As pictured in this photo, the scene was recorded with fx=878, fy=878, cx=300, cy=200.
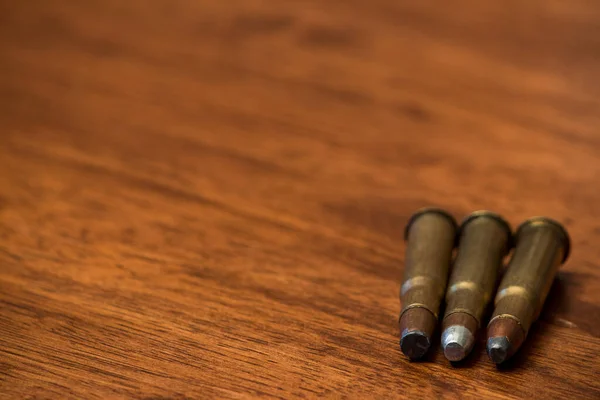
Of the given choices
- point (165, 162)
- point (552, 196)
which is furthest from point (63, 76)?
point (552, 196)

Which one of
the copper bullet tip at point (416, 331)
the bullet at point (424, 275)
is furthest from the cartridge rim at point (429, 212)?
the copper bullet tip at point (416, 331)

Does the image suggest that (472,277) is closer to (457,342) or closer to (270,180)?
(457,342)

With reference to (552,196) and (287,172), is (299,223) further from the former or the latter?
(552,196)

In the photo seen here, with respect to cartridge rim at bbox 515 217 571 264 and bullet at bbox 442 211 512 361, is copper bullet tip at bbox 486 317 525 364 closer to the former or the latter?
bullet at bbox 442 211 512 361

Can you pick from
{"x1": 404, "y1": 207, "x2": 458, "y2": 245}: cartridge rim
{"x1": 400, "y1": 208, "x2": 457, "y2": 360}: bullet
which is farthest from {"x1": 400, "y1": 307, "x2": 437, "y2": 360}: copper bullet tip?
{"x1": 404, "y1": 207, "x2": 458, "y2": 245}: cartridge rim

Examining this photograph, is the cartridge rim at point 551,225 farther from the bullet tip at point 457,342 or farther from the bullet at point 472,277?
the bullet tip at point 457,342

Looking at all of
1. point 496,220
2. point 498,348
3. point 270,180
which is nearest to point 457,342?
point 498,348
